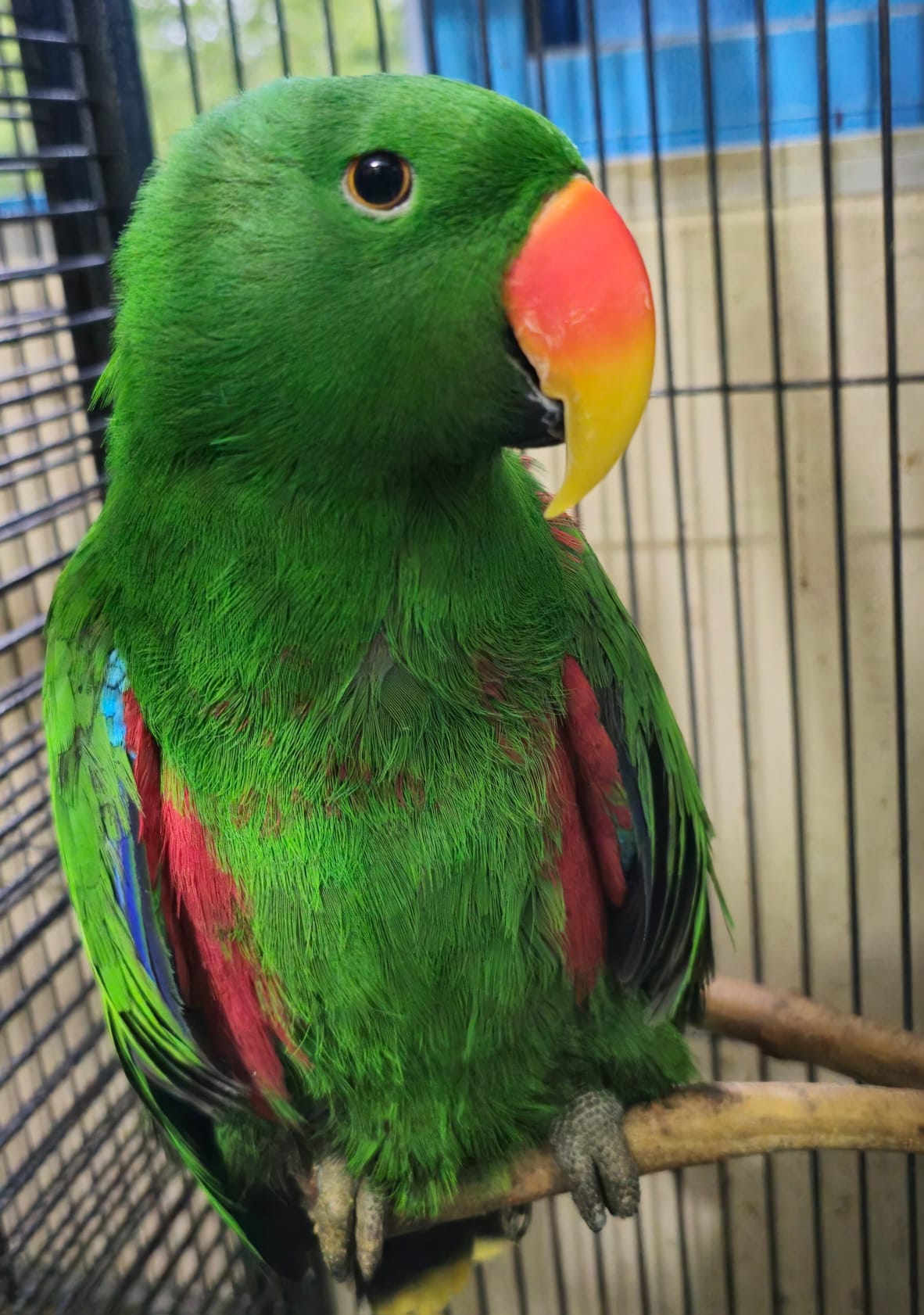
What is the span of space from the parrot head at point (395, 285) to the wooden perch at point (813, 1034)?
0.70 meters

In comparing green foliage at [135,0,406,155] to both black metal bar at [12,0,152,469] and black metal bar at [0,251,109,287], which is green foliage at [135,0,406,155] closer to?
black metal bar at [12,0,152,469]

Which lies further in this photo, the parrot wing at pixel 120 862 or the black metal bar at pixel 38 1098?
the black metal bar at pixel 38 1098

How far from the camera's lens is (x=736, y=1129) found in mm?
834

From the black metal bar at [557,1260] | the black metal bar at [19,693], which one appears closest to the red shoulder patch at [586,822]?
the black metal bar at [19,693]

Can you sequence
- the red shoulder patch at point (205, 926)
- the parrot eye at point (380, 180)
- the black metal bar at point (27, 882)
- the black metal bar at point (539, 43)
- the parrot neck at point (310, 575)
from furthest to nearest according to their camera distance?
the black metal bar at point (539, 43)
the black metal bar at point (27, 882)
the red shoulder patch at point (205, 926)
the parrot neck at point (310, 575)
the parrot eye at point (380, 180)

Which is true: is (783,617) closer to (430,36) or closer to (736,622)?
(736,622)

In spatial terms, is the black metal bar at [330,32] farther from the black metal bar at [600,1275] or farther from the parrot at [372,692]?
→ the black metal bar at [600,1275]

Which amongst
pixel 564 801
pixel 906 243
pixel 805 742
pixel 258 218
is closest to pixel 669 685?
pixel 805 742

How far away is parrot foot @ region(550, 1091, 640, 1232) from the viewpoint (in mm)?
852

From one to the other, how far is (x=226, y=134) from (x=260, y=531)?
23 cm

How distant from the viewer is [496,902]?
Answer: 744mm

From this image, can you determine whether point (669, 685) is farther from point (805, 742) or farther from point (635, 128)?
point (635, 128)

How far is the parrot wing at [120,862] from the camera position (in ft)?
2.56

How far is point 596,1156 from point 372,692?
462mm
